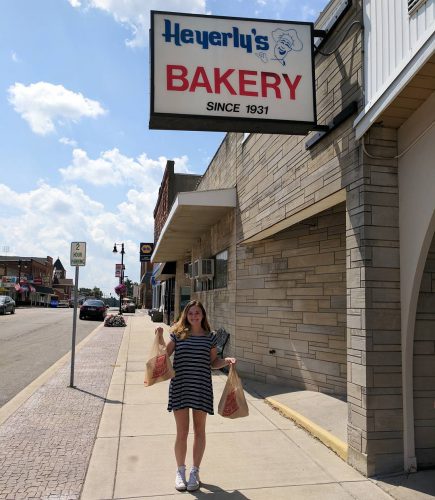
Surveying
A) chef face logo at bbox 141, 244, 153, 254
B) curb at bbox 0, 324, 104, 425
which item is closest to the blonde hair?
curb at bbox 0, 324, 104, 425

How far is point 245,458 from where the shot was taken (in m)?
4.95

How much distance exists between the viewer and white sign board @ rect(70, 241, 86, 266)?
909 cm

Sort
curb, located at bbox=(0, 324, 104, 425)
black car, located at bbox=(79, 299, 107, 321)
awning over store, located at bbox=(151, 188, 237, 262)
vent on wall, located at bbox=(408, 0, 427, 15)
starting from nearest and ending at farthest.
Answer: vent on wall, located at bbox=(408, 0, 427, 15) < curb, located at bbox=(0, 324, 104, 425) < awning over store, located at bbox=(151, 188, 237, 262) < black car, located at bbox=(79, 299, 107, 321)

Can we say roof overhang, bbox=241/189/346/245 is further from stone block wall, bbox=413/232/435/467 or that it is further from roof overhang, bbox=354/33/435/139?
stone block wall, bbox=413/232/435/467

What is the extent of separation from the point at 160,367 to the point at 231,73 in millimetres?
3306

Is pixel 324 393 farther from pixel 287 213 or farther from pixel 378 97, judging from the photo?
pixel 378 97

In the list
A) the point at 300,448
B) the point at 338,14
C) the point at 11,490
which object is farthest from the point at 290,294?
the point at 11,490

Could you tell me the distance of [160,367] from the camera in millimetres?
4301

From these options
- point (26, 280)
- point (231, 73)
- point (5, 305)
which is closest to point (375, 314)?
point (231, 73)

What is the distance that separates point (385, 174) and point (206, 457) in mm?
3297

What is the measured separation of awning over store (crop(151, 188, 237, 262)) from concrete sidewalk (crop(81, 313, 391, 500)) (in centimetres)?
463

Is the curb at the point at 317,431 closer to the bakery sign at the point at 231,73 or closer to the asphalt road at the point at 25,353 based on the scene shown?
the bakery sign at the point at 231,73

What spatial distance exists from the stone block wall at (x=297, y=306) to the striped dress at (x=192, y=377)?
314cm

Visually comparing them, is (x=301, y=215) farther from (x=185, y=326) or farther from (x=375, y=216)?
(x=185, y=326)
